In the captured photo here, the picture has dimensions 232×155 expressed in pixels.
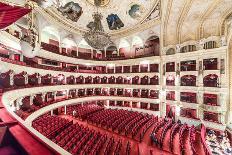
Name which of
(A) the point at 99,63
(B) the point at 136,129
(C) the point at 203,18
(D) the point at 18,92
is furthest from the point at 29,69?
(C) the point at 203,18

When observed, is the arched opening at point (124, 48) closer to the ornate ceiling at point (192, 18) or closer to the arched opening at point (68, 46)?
the ornate ceiling at point (192, 18)

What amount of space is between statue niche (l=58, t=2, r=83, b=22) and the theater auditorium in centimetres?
12

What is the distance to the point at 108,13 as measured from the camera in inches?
780

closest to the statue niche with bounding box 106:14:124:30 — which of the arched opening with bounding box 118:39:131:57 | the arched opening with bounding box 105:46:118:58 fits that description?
the arched opening with bounding box 118:39:131:57

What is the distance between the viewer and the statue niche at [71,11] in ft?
57.1

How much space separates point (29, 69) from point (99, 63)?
38.5 ft

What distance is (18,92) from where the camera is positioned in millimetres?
10203

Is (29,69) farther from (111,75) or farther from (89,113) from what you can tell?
(111,75)

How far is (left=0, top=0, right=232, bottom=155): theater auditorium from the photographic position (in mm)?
10977

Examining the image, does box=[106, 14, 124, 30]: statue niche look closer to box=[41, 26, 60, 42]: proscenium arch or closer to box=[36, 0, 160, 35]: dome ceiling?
box=[36, 0, 160, 35]: dome ceiling

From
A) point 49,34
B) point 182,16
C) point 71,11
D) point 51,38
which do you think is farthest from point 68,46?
point 182,16

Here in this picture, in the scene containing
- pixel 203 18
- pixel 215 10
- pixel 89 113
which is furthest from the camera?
pixel 89 113

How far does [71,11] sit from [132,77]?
1197 cm

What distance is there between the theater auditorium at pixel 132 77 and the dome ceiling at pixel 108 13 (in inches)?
4.8
